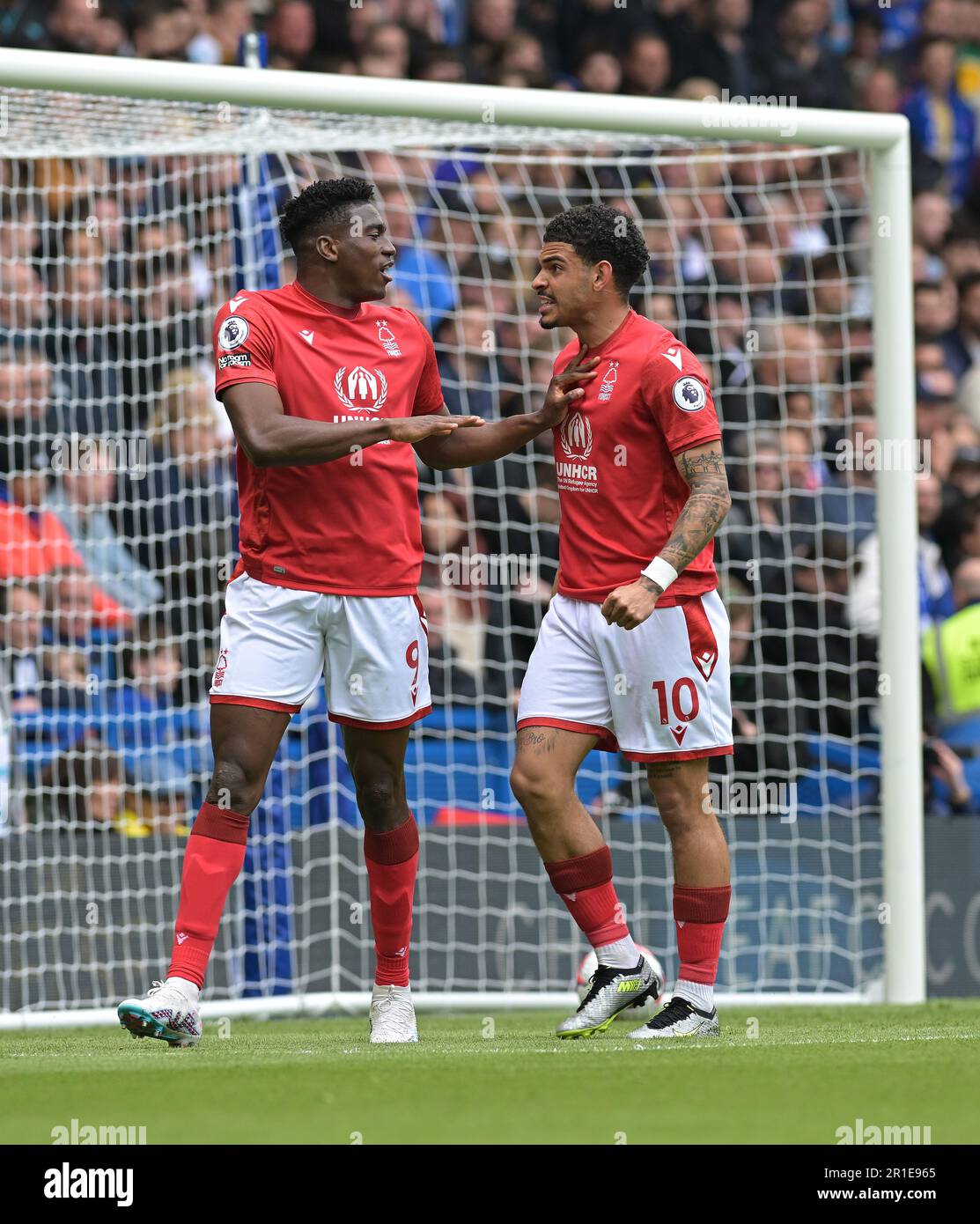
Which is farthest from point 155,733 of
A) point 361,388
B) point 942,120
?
point 942,120

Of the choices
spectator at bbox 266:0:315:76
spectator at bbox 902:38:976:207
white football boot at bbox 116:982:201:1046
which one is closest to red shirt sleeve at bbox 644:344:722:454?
white football boot at bbox 116:982:201:1046

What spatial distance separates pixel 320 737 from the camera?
26.6ft

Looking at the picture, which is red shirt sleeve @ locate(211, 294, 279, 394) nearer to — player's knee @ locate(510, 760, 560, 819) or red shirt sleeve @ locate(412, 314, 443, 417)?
red shirt sleeve @ locate(412, 314, 443, 417)

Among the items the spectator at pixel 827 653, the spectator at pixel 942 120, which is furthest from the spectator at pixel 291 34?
the spectator at pixel 827 653

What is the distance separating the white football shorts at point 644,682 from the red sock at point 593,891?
0.31m

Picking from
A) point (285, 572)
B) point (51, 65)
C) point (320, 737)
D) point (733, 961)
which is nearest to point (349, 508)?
point (285, 572)

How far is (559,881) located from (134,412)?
11.9 feet

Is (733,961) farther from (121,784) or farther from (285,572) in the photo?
(285,572)

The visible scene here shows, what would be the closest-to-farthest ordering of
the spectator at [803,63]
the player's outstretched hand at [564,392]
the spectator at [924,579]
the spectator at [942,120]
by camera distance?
the player's outstretched hand at [564,392]
the spectator at [924,579]
the spectator at [803,63]
the spectator at [942,120]

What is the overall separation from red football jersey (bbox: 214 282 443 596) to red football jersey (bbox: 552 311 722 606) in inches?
18.8

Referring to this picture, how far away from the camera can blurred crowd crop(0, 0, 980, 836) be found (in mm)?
8094

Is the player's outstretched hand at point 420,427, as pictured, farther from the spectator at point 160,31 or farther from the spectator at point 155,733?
the spectator at point 160,31

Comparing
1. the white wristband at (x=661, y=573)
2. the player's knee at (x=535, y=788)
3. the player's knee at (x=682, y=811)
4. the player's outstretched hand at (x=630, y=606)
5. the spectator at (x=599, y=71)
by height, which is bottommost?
the player's knee at (x=682, y=811)

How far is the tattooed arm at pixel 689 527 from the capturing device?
5117 millimetres
